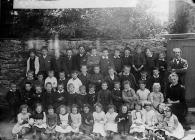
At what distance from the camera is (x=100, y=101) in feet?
11.9

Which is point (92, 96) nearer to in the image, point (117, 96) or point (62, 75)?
point (117, 96)

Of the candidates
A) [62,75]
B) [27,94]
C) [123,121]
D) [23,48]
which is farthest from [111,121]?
[23,48]

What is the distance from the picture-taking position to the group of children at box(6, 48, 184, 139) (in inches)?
142

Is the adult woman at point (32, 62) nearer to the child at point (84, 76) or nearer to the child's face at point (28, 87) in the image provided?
the child's face at point (28, 87)

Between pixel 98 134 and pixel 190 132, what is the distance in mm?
899

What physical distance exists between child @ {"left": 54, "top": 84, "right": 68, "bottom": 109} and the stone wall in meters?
0.37

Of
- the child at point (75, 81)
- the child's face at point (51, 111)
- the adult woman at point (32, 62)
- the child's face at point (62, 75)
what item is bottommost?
the child's face at point (51, 111)

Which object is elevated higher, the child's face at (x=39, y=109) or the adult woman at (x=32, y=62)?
the adult woman at (x=32, y=62)

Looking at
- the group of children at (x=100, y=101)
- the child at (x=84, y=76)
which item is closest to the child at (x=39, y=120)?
the group of children at (x=100, y=101)

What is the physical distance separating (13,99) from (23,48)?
0.53 metres

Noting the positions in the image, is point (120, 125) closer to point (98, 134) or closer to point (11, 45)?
point (98, 134)

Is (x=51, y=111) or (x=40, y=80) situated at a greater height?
(x=40, y=80)

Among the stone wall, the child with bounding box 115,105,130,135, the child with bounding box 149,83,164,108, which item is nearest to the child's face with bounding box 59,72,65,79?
the stone wall

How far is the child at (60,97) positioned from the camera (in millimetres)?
3686
